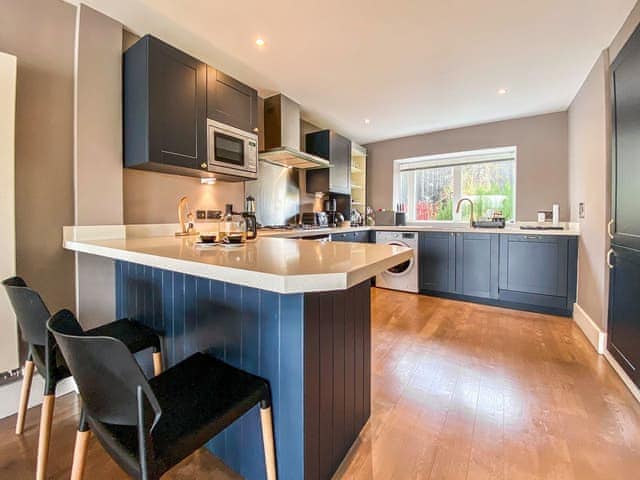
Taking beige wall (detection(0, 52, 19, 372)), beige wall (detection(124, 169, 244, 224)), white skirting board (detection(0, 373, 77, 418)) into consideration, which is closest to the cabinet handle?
beige wall (detection(124, 169, 244, 224))

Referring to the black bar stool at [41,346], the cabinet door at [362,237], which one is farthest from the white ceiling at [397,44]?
the black bar stool at [41,346]

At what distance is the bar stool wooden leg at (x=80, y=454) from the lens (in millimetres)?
787

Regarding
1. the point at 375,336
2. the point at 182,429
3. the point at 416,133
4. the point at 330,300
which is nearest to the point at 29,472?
the point at 182,429

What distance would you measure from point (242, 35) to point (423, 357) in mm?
2658

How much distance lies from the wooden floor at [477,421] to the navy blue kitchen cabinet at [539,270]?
0.76 metres

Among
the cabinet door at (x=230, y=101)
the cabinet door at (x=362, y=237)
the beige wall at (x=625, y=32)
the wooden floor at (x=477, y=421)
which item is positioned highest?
the beige wall at (x=625, y=32)

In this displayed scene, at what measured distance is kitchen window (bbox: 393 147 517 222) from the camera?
4.00m

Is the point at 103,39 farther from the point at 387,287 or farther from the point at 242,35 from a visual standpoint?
the point at 387,287

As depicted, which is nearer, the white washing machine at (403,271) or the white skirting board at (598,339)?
the white skirting board at (598,339)

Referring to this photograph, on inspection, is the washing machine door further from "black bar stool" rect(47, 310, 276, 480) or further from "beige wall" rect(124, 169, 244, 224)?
"black bar stool" rect(47, 310, 276, 480)

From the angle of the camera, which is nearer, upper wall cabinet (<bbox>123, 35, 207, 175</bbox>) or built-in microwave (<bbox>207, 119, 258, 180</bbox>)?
upper wall cabinet (<bbox>123, 35, 207, 175</bbox>)

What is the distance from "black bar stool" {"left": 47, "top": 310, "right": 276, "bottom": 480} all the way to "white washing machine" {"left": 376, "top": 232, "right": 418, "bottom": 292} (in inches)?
123

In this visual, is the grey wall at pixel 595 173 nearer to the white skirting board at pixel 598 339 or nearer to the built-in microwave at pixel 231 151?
the white skirting board at pixel 598 339

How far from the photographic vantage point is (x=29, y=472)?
120cm
